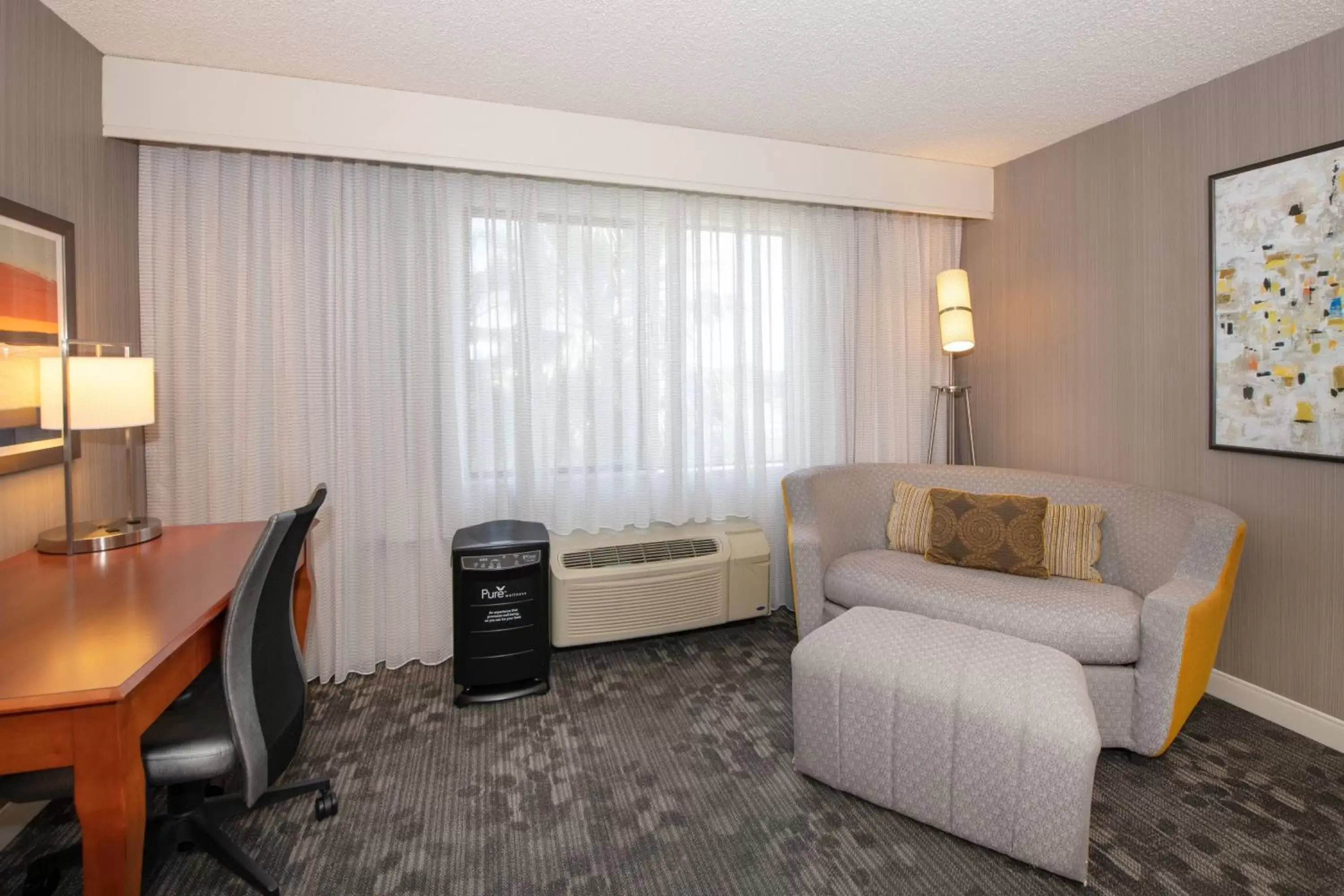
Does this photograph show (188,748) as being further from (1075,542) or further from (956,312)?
(956,312)

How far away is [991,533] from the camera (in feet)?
10.1

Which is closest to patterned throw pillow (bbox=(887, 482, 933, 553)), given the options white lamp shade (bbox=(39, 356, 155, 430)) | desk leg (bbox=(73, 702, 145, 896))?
desk leg (bbox=(73, 702, 145, 896))

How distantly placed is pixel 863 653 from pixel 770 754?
23.2 inches

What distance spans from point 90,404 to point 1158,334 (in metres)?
4.13

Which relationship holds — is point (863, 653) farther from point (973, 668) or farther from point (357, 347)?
point (357, 347)

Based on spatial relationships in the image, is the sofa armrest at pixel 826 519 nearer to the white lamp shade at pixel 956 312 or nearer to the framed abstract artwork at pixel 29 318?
the white lamp shade at pixel 956 312

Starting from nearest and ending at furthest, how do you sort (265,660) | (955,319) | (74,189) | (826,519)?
(265,660) → (74,189) → (826,519) → (955,319)

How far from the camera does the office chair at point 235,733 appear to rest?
159cm

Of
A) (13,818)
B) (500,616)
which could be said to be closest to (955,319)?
(500,616)

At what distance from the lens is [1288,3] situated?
228cm

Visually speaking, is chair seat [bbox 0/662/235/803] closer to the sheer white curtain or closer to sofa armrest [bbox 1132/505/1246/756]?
the sheer white curtain

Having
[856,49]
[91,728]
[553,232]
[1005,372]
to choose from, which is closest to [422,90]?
[553,232]

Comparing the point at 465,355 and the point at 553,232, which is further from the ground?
the point at 553,232

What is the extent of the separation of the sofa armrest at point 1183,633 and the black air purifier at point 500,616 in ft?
7.48
